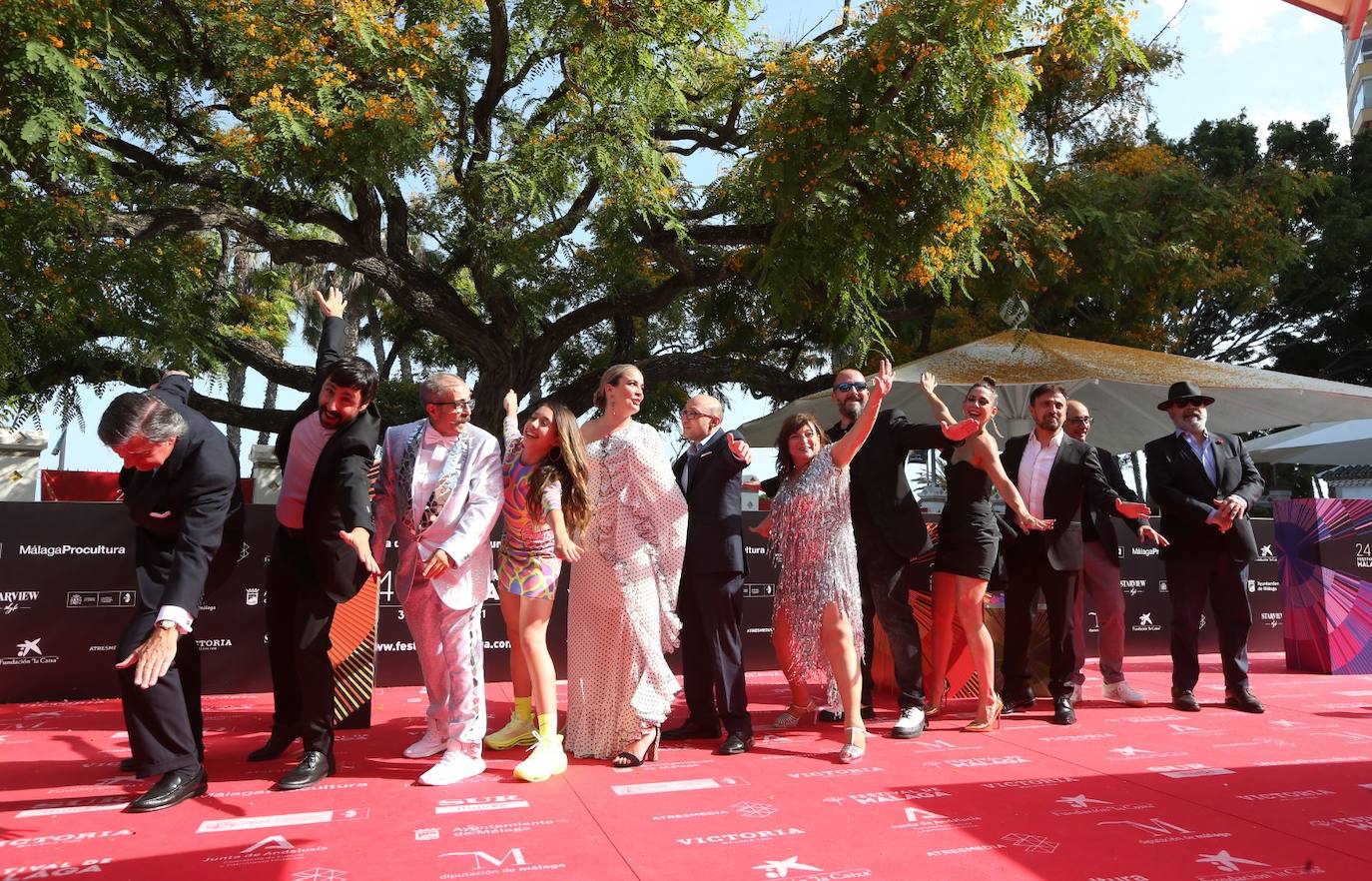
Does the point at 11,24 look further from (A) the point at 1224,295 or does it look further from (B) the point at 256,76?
(A) the point at 1224,295

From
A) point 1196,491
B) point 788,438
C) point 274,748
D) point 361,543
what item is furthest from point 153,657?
point 1196,491

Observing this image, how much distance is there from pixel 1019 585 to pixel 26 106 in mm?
8712

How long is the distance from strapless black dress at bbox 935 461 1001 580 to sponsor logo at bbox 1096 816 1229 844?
1923 mm

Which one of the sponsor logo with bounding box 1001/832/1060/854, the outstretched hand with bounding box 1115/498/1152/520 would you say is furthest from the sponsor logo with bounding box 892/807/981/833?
the outstretched hand with bounding box 1115/498/1152/520

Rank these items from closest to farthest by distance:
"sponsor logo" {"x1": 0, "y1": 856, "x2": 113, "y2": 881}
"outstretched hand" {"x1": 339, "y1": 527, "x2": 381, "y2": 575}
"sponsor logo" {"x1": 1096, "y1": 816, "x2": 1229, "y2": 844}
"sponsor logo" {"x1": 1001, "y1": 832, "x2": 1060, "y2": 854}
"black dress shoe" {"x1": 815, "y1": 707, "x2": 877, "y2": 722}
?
1. "sponsor logo" {"x1": 0, "y1": 856, "x2": 113, "y2": 881}
2. "sponsor logo" {"x1": 1001, "y1": 832, "x2": 1060, "y2": 854}
3. "sponsor logo" {"x1": 1096, "y1": 816, "x2": 1229, "y2": 844}
4. "outstretched hand" {"x1": 339, "y1": 527, "x2": 381, "y2": 575}
5. "black dress shoe" {"x1": 815, "y1": 707, "x2": 877, "y2": 722}

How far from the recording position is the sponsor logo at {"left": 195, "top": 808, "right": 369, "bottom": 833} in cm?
365

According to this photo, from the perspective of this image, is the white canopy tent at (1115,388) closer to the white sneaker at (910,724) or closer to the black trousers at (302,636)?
the white sneaker at (910,724)

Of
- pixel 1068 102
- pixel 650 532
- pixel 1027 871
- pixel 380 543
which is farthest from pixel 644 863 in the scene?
pixel 1068 102

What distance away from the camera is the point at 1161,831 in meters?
3.63

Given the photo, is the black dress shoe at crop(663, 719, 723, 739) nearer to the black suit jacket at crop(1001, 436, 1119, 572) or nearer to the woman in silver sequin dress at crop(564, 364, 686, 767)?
the woman in silver sequin dress at crop(564, 364, 686, 767)

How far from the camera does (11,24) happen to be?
8.12 meters

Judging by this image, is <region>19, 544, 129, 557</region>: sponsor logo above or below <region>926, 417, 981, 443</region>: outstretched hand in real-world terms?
below

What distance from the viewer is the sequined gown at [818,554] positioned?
5.07 m

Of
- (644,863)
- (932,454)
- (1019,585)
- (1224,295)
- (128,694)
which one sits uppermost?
(1224,295)
